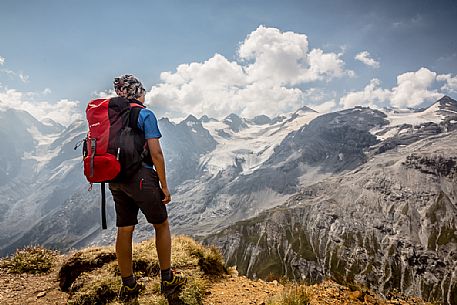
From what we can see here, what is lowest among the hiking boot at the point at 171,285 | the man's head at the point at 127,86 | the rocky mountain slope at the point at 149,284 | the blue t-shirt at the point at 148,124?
the rocky mountain slope at the point at 149,284

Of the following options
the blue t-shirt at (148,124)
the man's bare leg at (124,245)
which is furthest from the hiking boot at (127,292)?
the blue t-shirt at (148,124)

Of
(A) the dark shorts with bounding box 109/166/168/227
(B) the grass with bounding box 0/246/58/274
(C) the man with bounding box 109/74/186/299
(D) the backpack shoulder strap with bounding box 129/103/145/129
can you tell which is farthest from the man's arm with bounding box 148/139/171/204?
(B) the grass with bounding box 0/246/58/274

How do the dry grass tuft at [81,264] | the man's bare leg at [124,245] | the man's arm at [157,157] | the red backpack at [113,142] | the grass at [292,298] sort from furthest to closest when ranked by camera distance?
1. the dry grass tuft at [81,264]
2. the man's bare leg at [124,245]
3. the grass at [292,298]
4. the man's arm at [157,157]
5. the red backpack at [113,142]

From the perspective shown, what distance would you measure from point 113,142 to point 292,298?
4.09 meters

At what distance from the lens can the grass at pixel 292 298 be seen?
5.66 meters

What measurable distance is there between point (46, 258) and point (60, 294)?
262 centimetres

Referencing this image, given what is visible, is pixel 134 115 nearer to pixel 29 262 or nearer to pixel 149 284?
pixel 149 284

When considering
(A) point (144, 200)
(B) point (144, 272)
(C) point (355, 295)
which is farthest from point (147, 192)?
(C) point (355, 295)

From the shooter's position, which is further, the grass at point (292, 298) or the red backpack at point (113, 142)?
the grass at point (292, 298)

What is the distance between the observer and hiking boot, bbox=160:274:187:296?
5914mm

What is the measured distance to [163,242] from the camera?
5.80 m

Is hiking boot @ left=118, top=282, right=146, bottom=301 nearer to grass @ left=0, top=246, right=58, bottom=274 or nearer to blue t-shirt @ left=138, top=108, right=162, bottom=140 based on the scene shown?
blue t-shirt @ left=138, top=108, right=162, bottom=140

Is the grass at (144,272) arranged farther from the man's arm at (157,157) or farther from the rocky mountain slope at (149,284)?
the man's arm at (157,157)

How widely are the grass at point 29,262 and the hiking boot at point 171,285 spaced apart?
5152 mm
